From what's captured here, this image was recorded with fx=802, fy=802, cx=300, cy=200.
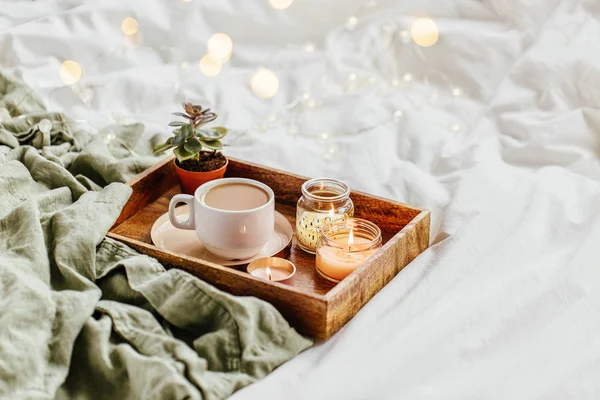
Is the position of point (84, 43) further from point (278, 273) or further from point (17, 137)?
point (278, 273)

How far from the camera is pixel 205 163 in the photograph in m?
1.17

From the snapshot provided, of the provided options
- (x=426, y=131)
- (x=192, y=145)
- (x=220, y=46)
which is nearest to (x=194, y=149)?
(x=192, y=145)

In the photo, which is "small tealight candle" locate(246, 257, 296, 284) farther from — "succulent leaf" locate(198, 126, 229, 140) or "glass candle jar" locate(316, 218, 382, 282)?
"succulent leaf" locate(198, 126, 229, 140)

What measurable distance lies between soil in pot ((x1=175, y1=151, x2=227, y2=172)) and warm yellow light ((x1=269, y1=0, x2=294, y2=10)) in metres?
0.64

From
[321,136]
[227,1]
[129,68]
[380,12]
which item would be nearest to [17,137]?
[129,68]

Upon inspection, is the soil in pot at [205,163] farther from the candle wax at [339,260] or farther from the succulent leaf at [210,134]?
the candle wax at [339,260]

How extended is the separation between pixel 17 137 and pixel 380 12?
2.69 ft

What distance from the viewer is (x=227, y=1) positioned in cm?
173

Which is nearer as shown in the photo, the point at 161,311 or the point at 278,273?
the point at 161,311

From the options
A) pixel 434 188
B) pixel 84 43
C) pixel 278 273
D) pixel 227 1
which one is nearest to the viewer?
pixel 278 273

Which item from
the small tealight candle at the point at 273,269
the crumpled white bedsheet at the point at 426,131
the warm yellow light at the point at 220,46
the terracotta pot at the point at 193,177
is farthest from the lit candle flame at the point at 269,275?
the warm yellow light at the point at 220,46

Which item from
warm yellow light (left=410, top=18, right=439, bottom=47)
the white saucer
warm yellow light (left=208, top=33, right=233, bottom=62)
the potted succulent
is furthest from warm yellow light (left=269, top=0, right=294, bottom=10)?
the white saucer

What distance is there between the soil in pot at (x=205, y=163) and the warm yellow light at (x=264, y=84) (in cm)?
43

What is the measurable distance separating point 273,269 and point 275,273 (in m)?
0.01
